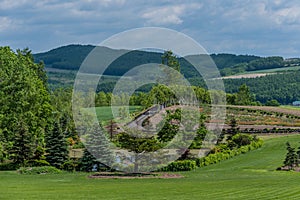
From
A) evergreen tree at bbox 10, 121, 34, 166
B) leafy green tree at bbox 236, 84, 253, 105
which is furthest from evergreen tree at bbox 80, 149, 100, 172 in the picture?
leafy green tree at bbox 236, 84, 253, 105

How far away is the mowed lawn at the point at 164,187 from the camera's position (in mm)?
24219

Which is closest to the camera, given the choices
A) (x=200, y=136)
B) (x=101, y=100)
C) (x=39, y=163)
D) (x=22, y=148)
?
(x=39, y=163)

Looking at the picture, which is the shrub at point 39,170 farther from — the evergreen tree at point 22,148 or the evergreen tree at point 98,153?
the evergreen tree at point 22,148

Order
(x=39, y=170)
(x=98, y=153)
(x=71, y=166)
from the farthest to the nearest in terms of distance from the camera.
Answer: (x=71, y=166), (x=98, y=153), (x=39, y=170)

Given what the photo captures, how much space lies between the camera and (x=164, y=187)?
27.8m

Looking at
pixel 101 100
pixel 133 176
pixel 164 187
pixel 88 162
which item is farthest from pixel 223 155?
pixel 101 100

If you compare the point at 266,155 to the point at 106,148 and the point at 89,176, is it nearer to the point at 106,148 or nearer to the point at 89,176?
the point at 106,148

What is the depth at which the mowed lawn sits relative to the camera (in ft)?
79.5

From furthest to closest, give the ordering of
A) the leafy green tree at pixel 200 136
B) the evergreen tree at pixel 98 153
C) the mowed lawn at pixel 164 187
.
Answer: the leafy green tree at pixel 200 136 < the evergreen tree at pixel 98 153 < the mowed lawn at pixel 164 187

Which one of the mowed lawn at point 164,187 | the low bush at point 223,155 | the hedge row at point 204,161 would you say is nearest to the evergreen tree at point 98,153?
the hedge row at point 204,161

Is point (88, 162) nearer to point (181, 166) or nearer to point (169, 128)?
point (181, 166)

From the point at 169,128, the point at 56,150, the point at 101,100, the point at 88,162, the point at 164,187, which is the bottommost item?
the point at 88,162

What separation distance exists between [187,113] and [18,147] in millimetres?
15669

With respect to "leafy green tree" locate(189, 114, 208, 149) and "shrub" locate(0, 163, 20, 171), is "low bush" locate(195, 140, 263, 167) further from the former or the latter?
"shrub" locate(0, 163, 20, 171)
